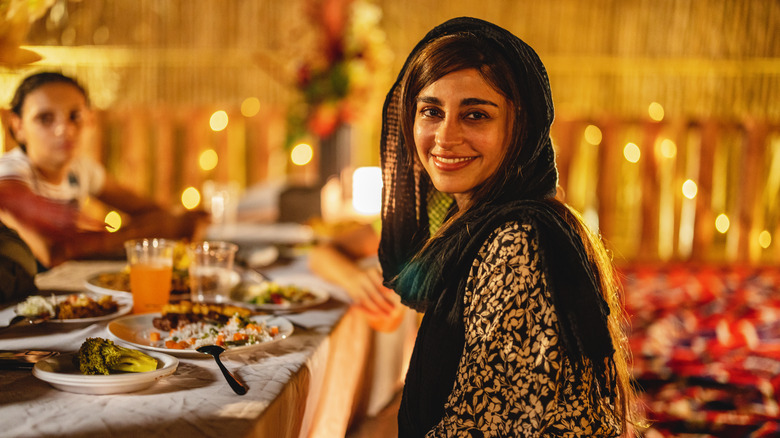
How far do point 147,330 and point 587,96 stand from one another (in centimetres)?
558

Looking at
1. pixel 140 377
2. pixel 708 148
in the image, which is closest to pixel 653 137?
pixel 708 148

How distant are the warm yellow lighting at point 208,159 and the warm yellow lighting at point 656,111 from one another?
4.36 metres

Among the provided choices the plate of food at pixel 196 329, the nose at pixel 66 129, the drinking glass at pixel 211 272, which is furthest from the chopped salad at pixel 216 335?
the nose at pixel 66 129

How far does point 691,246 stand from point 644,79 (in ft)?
5.60

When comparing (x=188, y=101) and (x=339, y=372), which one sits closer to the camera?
(x=339, y=372)

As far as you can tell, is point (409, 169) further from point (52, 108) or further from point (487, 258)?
point (52, 108)

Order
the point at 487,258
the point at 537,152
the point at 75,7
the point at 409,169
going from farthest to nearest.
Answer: the point at 75,7
the point at 409,169
the point at 537,152
the point at 487,258

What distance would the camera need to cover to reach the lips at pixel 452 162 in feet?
4.27

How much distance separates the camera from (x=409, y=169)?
1564 millimetres

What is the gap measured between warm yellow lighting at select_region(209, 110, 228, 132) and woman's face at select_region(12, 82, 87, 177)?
3806 millimetres

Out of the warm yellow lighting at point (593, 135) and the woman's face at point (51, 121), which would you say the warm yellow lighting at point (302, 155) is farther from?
the woman's face at point (51, 121)

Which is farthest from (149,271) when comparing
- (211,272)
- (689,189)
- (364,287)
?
(689,189)

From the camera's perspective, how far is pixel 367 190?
367 centimetres

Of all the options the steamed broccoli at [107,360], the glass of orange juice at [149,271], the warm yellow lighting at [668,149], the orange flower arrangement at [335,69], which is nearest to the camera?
the steamed broccoli at [107,360]
